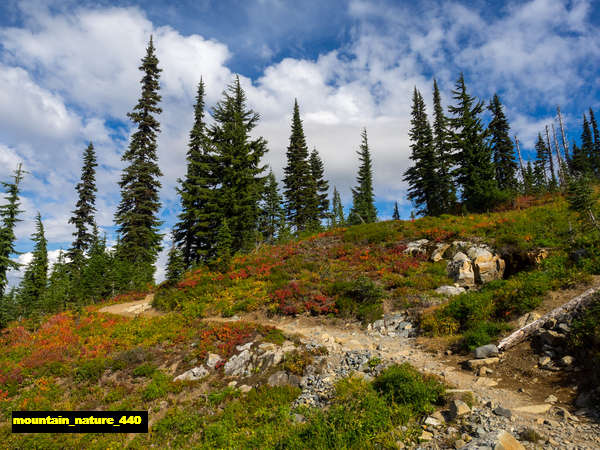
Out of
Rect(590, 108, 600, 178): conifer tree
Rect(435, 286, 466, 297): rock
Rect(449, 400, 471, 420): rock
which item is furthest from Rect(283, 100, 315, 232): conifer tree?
Rect(590, 108, 600, 178): conifer tree

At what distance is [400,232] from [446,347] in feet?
42.6

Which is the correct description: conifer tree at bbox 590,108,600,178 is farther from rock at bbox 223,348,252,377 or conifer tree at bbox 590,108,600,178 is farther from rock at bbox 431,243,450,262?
rock at bbox 223,348,252,377

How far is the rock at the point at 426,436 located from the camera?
5.22m

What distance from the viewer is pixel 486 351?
798 cm

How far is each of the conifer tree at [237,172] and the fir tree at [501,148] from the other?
32655 mm

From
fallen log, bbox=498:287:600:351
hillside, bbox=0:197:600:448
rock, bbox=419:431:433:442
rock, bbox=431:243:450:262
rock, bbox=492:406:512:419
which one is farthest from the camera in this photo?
rock, bbox=431:243:450:262

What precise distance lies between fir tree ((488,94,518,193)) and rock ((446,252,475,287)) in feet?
95.4

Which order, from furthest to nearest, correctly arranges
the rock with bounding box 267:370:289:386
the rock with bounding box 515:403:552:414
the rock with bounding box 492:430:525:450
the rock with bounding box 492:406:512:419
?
the rock with bounding box 267:370:289:386, the rock with bounding box 515:403:552:414, the rock with bounding box 492:406:512:419, the rock with bounding box 492:430:525:450

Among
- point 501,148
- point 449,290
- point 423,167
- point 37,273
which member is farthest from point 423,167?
point 37,273

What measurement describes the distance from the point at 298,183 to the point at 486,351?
35631mm

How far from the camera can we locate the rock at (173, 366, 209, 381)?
10297mm

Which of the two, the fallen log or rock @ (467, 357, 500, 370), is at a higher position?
the fallen log

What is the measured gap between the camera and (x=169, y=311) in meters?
17.2

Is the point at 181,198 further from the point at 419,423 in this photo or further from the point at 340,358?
the point at 419,423
